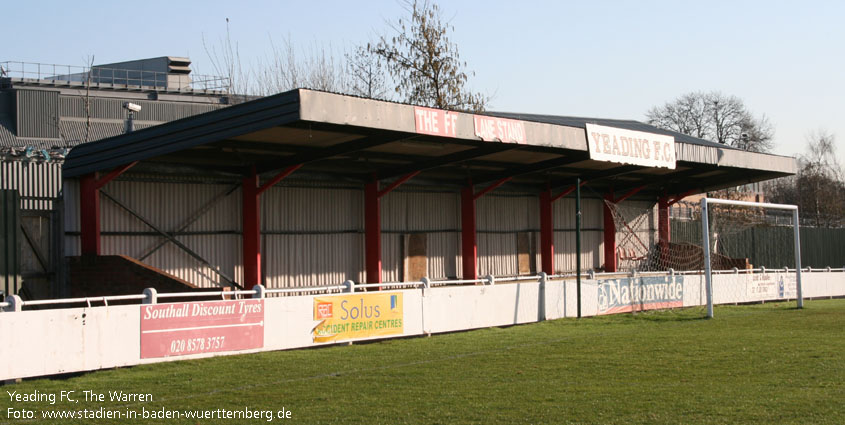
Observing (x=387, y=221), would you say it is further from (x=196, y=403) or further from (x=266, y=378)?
(x=196, y=403)

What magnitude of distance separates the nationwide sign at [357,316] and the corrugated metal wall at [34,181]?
24.1ft

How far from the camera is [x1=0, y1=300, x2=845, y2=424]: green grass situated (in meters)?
9.00

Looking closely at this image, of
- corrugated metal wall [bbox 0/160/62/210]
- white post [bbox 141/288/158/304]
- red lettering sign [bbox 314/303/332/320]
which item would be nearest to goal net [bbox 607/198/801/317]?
red lettering sign [bbox 314/303/332/320]

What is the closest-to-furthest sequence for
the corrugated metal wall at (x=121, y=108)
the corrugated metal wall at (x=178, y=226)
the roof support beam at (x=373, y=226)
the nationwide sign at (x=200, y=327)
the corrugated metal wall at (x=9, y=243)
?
the nationwide sign at (x=200, y=327) → the corrugated metal wall at (x=9, y=243) → the corrugated metal wall at (x=178, y=226) → the roof support beam at (x=373, y=226) → the corrugated metal wall at (x=121, y=108)

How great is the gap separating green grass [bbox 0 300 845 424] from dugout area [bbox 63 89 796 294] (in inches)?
202

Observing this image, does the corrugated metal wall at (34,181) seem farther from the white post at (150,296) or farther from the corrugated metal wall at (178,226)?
the white post at (150,296)

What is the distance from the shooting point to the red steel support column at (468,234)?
28703 millimetres

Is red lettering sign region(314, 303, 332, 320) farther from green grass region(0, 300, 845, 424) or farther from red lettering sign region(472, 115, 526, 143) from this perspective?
red lettering sign region(472, 115, 526, 143)

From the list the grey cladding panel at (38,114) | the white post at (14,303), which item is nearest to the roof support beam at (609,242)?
the white post at (14,303)

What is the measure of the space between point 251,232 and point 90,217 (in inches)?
167

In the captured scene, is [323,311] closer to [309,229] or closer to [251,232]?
[251,232]

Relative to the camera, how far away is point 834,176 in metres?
71.6

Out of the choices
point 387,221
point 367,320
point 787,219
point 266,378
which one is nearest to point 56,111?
point 387,221

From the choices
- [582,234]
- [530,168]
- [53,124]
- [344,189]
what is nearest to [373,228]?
[344,189]
